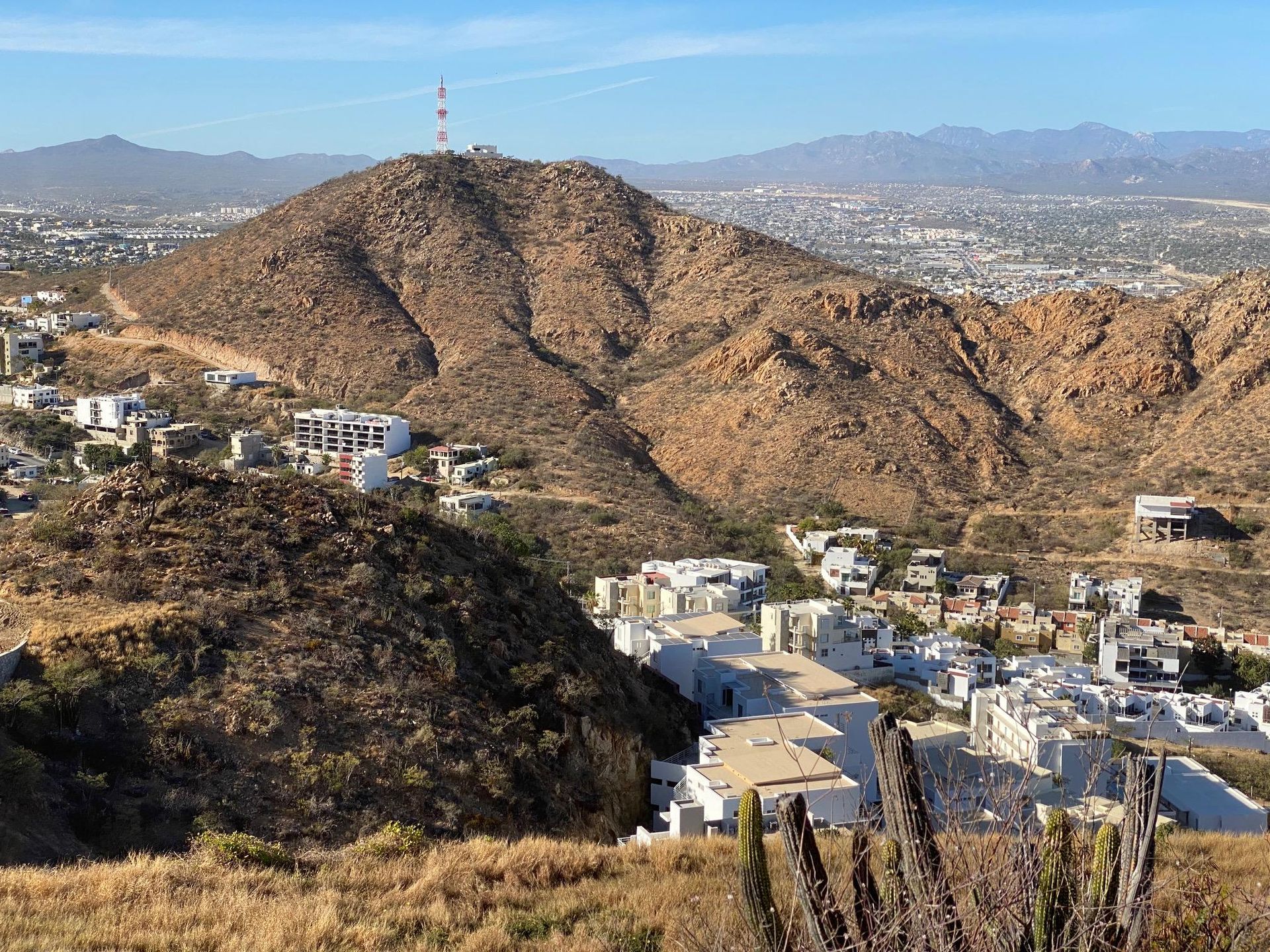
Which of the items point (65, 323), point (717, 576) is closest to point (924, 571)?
point (717, 576)

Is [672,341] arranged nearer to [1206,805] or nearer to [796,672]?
[796,672]

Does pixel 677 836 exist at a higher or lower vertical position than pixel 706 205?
lower

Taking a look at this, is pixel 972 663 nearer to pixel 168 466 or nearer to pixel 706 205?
pixel 168 466

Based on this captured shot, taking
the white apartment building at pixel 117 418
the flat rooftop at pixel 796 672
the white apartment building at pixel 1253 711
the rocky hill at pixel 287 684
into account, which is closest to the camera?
the rocky hill at pixel 287 684

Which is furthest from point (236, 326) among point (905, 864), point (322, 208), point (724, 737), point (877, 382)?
point (905, 864)

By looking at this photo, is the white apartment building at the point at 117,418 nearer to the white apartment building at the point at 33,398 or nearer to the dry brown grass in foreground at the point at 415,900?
the white apartment building at the point at 33,398

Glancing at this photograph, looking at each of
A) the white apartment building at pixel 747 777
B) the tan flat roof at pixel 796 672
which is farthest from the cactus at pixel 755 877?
the tan flat roof at pixel 796 672

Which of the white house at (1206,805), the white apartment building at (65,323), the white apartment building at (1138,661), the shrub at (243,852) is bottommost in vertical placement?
the white apartment building at (1138,661)
